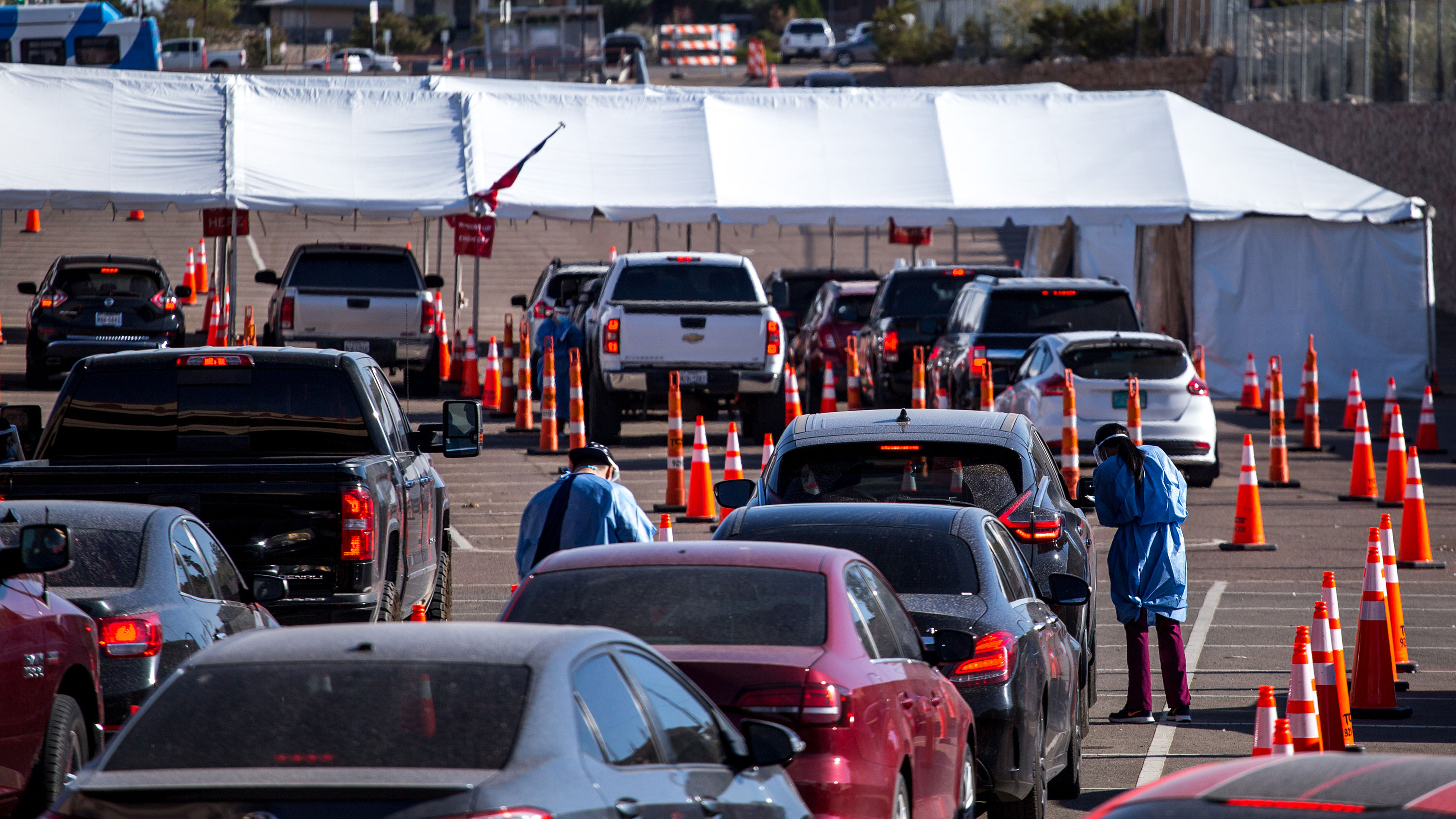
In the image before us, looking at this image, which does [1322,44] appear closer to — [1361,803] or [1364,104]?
[1364,104]

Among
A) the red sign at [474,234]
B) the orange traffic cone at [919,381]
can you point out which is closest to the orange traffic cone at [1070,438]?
the orange traffic cone at [919,381]

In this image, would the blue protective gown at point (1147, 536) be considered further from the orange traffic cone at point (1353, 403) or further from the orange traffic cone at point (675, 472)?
the orange traffic cone at point (1353, 403)

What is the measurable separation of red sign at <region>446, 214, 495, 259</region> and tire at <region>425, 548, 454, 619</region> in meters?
13.5

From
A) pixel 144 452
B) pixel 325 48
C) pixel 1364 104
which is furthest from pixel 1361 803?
pixel 325 48

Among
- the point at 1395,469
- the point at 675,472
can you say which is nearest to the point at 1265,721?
the point at 675,472

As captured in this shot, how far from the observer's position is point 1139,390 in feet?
60.4

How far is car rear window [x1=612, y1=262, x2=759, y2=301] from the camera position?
2206 centimetres

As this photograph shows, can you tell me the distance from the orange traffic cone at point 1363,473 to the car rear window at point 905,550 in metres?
11.5

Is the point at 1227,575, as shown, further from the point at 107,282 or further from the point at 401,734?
the point at 107,282

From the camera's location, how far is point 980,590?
25.5 feet

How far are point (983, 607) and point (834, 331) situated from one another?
61.1ft

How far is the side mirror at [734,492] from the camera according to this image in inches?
407

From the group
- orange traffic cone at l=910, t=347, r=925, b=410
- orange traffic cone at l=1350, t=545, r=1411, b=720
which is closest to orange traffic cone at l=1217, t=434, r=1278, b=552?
orange traffic cone at l=910, t=347, r=925, b=410

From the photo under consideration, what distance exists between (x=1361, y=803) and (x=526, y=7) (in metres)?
59.9
